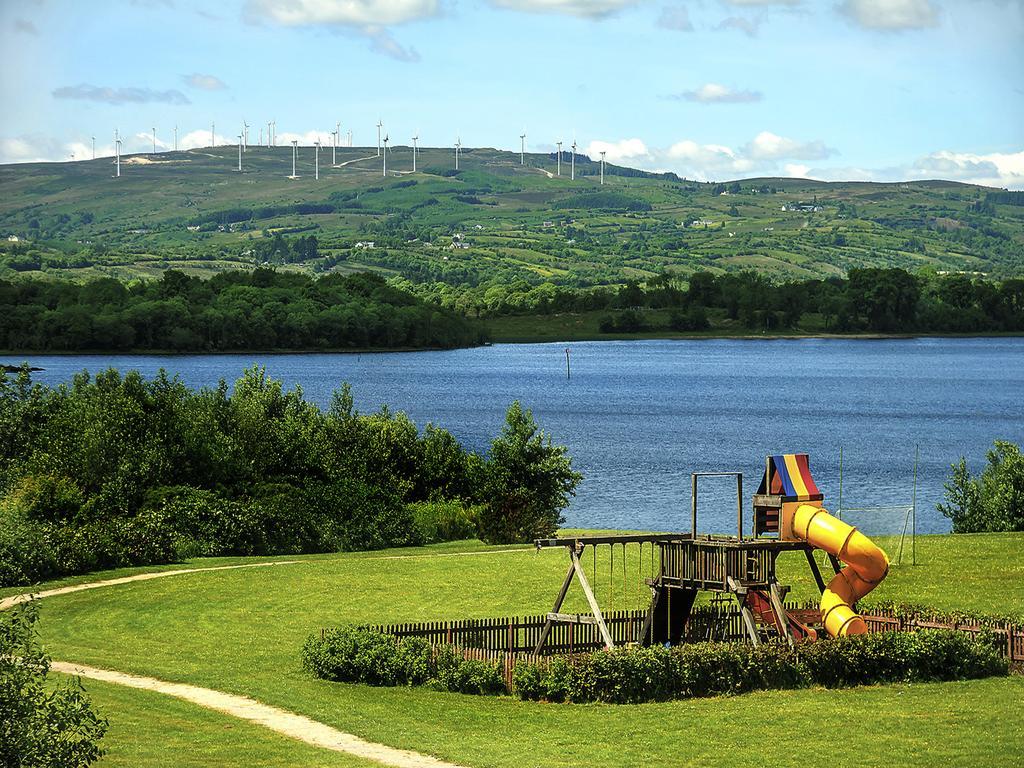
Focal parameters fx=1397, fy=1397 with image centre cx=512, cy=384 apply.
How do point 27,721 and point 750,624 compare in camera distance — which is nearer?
point 27,721

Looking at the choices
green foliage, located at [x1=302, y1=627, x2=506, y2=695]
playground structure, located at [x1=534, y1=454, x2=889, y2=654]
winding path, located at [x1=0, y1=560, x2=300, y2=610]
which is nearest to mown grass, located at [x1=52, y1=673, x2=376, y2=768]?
green foliage, located at [x1=302, y1=627, x2=506, y2=695]

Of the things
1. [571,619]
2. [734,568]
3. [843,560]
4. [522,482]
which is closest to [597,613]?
[571,619]

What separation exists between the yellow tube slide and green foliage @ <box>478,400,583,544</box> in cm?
3142

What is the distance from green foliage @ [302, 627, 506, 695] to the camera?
29.9 metres

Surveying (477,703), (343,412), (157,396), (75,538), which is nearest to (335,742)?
(477,703)

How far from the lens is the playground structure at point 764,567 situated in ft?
103

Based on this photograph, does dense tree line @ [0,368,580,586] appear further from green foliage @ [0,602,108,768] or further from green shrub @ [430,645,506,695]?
green foliage @ [0,602,108,768]

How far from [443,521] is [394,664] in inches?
1192

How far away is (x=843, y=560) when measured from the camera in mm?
32062

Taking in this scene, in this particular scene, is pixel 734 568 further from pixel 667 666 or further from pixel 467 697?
pixel 467 697

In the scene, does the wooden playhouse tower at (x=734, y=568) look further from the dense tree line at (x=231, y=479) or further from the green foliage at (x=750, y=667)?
the dense tree line at (x=231, y=479)

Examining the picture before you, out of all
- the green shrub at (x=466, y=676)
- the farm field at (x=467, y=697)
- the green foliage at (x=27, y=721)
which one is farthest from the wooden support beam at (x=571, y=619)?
the green foliage at (x=27, y=721)

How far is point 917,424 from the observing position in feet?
458

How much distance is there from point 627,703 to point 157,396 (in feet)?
126
